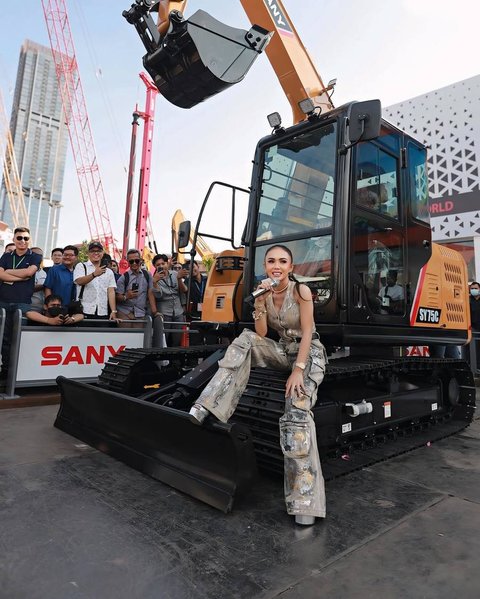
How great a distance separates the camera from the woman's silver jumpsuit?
2352mm

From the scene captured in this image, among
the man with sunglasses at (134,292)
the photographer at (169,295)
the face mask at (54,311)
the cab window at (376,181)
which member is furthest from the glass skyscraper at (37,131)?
the cab window at (376,181)

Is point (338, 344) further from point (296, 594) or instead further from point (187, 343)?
point (187, 343)

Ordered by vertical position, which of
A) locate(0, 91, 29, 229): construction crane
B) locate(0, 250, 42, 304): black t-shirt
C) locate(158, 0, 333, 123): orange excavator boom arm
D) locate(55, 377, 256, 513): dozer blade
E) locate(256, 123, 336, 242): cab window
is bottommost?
locate(55, 377, 256, 513): dozer blade

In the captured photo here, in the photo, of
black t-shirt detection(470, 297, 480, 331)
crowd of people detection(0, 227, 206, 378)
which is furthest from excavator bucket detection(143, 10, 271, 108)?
black t-shirt detection(470, 297, 480, 331)

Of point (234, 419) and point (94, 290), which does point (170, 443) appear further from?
point (94, 290)

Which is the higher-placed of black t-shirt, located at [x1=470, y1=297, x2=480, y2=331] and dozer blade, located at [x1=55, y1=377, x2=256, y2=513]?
black t-shirt, located at [x1=470, y1=297, x2=480, y2=331]

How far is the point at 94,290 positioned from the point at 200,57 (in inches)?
137

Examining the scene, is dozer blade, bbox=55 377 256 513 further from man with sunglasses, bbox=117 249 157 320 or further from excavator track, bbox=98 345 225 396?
man with sunglasses, bbox=117 249 157 320

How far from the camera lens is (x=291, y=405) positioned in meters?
2.47

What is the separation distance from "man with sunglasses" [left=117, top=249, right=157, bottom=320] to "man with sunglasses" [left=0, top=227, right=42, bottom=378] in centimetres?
143

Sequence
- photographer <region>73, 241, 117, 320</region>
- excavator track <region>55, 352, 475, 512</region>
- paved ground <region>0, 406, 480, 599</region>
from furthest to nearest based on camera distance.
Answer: photographer <region>73, 241, 117, 320</region>
excavator track <region>55, 352, 475, 512</region>
paved ground <region>0, 406, 480, 599</region>

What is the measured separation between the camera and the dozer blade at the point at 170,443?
241 cm

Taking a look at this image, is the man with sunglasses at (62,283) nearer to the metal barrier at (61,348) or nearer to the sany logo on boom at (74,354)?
the metal barrier at (61,348)

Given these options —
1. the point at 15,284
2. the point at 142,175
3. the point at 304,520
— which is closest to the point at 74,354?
the point at 15,284
